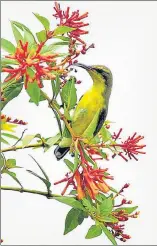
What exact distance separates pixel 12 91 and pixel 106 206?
0.54 meters

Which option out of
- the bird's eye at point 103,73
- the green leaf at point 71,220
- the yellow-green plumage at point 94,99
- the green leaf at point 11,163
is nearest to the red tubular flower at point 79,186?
the green leaf at point 71,220

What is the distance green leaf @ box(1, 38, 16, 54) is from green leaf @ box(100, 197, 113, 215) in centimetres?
64

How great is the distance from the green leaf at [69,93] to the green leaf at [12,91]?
18 centimetres

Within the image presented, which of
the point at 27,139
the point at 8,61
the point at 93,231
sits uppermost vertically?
the point at 8,61

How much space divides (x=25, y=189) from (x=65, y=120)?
0.29 m

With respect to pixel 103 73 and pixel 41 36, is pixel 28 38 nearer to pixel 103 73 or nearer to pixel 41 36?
pixel 41 36

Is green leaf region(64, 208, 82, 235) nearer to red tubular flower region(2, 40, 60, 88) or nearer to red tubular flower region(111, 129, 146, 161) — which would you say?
red tubular flower region(111, 129, 146, 161)

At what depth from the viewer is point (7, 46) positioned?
188 centimetres

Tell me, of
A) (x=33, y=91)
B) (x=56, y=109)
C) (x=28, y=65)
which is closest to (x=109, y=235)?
(x=56, y=109)

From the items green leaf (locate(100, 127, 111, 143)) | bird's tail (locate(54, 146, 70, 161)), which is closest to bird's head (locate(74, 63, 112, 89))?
green leaf (locate(100, 127, 111, 143))

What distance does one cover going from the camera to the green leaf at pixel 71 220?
2.15m

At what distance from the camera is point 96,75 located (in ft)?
9.76

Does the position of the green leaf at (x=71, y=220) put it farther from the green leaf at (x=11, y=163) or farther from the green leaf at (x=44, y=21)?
the green leaf at (x=44, y=21)

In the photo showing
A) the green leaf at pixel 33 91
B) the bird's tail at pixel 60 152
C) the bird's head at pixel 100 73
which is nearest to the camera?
the green leaf at pixel 33 91
